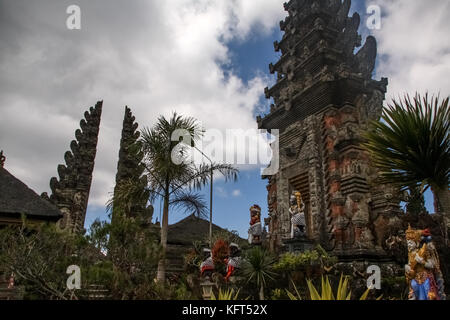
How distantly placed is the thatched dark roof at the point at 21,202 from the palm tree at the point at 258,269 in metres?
8.50

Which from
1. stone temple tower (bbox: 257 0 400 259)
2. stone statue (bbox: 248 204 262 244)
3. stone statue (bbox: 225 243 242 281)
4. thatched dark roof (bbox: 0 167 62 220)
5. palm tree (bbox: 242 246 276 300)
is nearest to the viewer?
palm tree (bbox: 242 246 276 300)

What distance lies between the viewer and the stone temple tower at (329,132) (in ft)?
39.0

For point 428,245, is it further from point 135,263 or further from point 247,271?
point 135,263

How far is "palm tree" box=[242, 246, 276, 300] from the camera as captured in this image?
8336 millimetres

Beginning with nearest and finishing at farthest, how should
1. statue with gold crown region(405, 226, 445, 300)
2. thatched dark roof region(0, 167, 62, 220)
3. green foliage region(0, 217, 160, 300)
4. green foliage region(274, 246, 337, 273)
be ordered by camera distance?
1. statue with gold crown region(405, 226, 445, 300)
2. green foliage region(0, 217, 160, 300)
3. green foliage region(274, 246, 337, 273)
4. thatched dark roof region(0, 167, 62, 220)

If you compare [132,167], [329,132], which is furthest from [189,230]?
[329,132]

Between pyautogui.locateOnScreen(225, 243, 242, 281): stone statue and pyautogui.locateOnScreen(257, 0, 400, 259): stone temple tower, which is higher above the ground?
pyautogui.locateOnScreen(257, 0, 400, 259): stone temple tower

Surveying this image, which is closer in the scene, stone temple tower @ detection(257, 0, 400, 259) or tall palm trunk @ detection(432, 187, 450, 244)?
tall palm trunk @ detection(432, 187, 450, 244)

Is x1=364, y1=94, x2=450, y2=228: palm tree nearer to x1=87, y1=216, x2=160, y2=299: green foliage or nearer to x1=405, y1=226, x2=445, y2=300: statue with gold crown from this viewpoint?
x1=405, y1=226, x2=445, y2=300: statue with gold crown

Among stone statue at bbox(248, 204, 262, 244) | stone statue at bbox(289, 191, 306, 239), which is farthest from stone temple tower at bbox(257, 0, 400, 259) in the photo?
stone statue at bbox(248, 204, 262, 244)

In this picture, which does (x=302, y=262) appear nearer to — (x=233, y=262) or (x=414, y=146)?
(x=233, y=262)

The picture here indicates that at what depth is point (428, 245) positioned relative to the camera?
5.84 meters

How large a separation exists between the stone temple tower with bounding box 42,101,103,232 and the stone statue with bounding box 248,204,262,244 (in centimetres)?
1005
